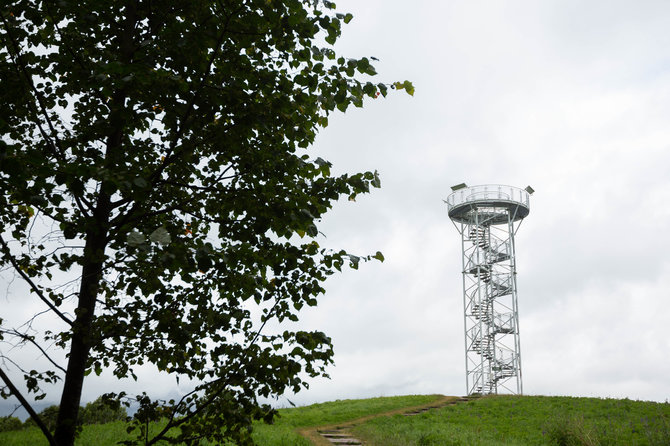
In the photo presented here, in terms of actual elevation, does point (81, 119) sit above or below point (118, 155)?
above

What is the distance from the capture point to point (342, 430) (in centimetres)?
1588

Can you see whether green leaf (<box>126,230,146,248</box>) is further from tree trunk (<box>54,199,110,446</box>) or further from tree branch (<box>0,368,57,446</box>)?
tree branch (<box>0,368,57,446</box>)

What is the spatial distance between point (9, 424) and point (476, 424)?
45.2 feet

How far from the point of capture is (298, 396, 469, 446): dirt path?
13430 mm

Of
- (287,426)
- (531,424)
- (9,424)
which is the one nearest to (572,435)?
(531,424)

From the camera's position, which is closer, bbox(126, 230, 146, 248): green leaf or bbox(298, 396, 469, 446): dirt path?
bbox(126, 230, 146, 248): green leaf

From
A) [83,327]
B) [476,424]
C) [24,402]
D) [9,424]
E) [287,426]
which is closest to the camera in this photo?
[24,402]

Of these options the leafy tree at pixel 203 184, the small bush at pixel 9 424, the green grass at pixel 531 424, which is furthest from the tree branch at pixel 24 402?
the small bush at pixel 9 424

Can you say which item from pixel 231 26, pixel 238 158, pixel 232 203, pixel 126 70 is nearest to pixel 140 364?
pixel 232 203

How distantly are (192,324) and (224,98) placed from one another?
1.90 m

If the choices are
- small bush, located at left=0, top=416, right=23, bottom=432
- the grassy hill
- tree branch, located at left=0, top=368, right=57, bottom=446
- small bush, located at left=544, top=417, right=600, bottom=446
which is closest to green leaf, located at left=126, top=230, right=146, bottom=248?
tree branch, located at left=0, top=368, right=57, bottom=446

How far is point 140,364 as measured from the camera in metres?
5.39

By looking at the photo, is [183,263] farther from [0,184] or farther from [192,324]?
[0,184]

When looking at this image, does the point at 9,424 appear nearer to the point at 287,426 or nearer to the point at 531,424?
the point at 287,426
